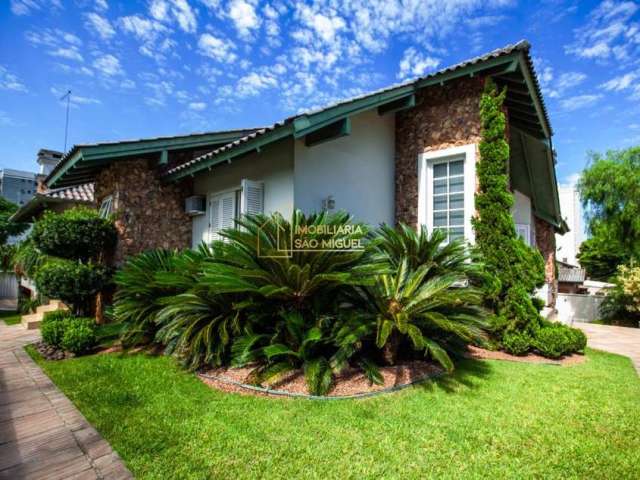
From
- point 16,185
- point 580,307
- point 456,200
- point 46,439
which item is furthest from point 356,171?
point 16,185

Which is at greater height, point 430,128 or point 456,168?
point 430,128

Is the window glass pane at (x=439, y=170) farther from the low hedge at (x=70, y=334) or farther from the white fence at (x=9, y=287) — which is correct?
the white fence at (x=9, y=287)

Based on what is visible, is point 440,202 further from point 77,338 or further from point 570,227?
point 570,227

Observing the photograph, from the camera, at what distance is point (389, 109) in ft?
28.5

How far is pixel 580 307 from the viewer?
17.0m

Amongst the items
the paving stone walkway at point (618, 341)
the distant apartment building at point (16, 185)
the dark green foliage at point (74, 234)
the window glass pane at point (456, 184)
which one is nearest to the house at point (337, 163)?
the window glass pane at point (456, 184)

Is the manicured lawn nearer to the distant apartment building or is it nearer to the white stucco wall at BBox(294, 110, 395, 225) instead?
the white stucco wall at BBox(294, 110, 395, 225)

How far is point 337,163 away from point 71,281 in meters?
6.56

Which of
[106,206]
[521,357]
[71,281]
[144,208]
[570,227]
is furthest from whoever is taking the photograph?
[570,227]

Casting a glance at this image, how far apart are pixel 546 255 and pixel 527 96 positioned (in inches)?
369

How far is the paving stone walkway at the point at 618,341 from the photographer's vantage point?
27.6 ft

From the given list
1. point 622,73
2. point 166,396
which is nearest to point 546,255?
point 622,73

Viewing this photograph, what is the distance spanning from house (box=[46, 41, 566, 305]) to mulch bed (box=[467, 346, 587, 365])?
8.26ft

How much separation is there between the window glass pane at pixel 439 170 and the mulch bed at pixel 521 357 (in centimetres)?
427
